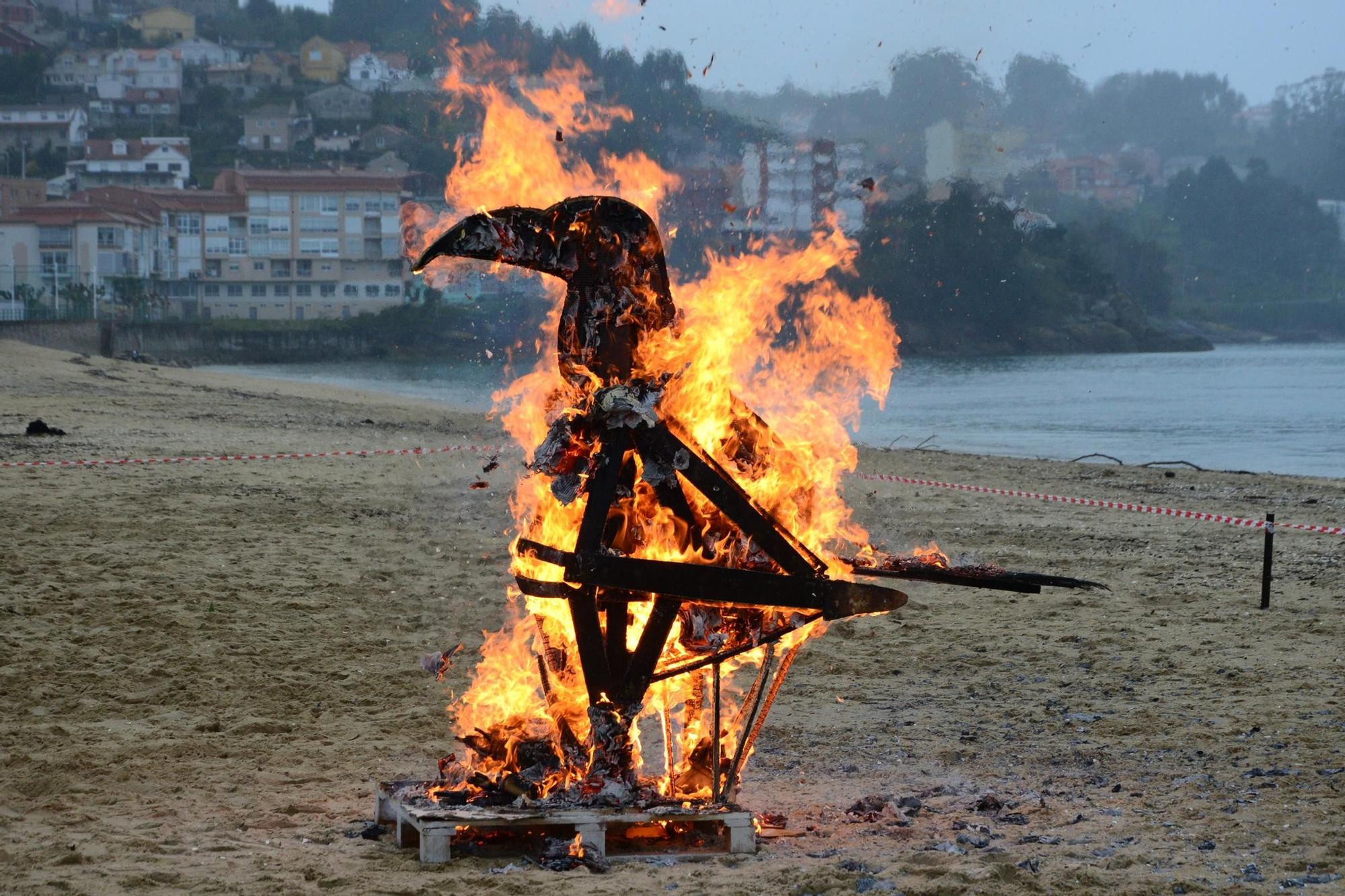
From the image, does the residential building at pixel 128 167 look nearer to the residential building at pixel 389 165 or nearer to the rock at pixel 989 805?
the residential building at pixel 389 165

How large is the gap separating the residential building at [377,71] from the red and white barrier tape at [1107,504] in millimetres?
93500

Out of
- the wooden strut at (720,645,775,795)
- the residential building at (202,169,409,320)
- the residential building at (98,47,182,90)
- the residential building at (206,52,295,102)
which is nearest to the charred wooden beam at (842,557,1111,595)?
the wooden strut at (720,645,775,795)

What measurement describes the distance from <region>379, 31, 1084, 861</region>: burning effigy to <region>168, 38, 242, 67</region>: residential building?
174956 mm

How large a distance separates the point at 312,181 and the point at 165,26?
9774cm

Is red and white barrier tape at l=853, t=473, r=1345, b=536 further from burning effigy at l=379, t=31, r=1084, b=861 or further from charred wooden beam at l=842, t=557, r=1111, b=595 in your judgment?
burning effigy at l=379, t=31, r=1084, b=861

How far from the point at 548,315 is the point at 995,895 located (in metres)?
5.00

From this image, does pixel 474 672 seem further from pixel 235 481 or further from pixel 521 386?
pixel 235 481

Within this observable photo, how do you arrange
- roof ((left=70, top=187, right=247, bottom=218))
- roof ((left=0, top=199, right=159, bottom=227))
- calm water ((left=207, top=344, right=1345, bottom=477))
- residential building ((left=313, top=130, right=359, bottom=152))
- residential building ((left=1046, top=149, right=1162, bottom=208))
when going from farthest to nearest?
residential building ((left=313, top=130, right=359, bottom=152))
roof ((left=70, top=187, right=247, bottom=218))
roof ((left=0, top=199, right=159, bottom=227))
residential building ((left=1046, top=149, right=1162, bottom=208))
calm water ((left=207, top=344, right=1345, bottom=477))

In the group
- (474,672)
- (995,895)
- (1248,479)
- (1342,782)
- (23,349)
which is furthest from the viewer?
(23,349)

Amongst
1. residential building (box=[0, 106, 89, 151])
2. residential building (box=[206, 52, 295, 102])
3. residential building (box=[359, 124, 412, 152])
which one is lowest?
residential building (box=[359, 124, 412, 152])

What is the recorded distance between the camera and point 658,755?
9.52 m

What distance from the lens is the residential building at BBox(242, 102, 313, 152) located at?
142875mm

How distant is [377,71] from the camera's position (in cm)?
14512

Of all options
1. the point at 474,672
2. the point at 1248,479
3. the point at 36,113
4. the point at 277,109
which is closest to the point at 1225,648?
the point at 474,672
